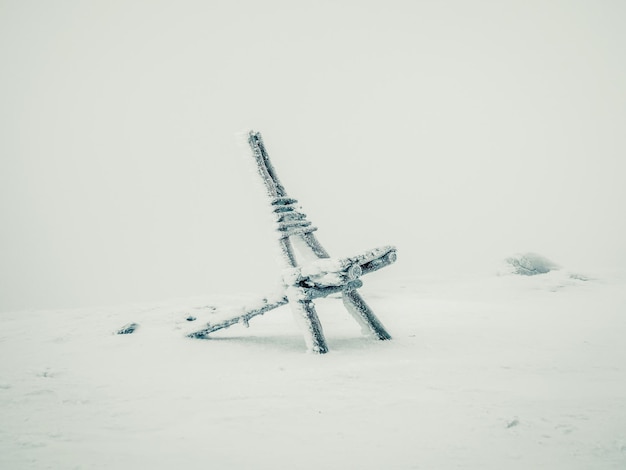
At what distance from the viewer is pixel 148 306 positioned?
700cm

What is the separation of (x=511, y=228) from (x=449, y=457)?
4141 centimetres

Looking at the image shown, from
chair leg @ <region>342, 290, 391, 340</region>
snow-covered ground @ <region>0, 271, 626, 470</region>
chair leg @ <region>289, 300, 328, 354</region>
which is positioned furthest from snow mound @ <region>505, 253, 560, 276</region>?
chair leg @ <region>289, 300, 328, 354</region>

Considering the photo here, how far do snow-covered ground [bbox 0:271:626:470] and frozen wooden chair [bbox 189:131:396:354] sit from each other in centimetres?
28

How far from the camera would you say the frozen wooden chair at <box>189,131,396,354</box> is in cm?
401

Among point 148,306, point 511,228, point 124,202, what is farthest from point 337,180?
point 148,306

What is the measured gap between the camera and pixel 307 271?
13.3ft

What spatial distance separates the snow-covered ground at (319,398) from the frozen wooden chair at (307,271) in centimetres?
28

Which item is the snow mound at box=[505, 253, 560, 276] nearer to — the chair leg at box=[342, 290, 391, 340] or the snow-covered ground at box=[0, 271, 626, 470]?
the snow-covered ground at box=[0, 271, 626, 470]

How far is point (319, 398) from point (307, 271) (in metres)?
1.47

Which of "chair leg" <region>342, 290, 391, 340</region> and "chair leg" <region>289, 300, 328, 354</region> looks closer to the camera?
"chair leg" <region>289, 300, 328, 354</region>

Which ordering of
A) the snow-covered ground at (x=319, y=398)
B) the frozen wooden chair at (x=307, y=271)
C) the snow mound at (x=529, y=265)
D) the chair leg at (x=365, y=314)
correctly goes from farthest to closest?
the snow mound at (x=529, y=265) → the chair leg at (x=365, y=314) → the frozen wooden chair at (x=307, y=271) → the snow-covered ground at (x=319, y=398)

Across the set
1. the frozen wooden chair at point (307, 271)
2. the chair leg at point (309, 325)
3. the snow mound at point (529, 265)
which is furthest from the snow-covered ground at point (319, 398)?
the snow mound at point (529, 265)

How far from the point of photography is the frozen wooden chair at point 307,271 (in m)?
4.01

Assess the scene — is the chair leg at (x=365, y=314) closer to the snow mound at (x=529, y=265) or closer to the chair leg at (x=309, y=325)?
the chair leg at (x=309, y=325)
